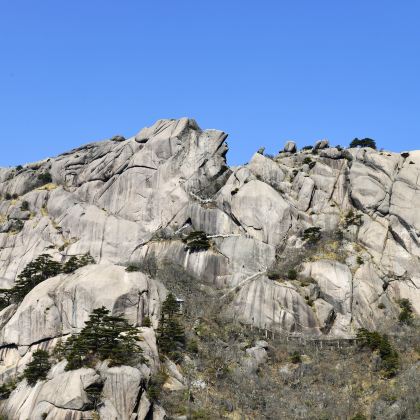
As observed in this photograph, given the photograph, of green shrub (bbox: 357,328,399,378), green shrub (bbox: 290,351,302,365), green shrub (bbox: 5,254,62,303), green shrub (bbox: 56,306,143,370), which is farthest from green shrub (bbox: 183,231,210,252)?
green shrub (bbox: 357,328,399,378)

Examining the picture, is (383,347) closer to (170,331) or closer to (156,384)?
(170,331)

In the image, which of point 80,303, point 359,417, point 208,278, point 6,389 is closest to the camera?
point 359,417

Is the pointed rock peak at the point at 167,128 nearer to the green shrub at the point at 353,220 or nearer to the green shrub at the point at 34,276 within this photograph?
the green shrub at the point at 353,220

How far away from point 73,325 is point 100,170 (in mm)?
44773

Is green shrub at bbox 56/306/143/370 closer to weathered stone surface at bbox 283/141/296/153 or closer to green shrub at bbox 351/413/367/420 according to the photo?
green shrub at bbox 351/413/367/420

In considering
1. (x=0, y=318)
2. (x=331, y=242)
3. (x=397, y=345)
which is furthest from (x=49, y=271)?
(x=397, y=345)

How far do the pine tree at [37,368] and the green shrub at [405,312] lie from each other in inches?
1762

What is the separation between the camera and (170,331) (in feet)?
250

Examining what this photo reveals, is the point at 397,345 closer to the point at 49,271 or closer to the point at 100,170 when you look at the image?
the point at 49,271

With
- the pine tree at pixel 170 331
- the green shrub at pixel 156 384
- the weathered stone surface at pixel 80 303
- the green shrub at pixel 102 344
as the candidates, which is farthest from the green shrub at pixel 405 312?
the green shrub at pixel 102 344

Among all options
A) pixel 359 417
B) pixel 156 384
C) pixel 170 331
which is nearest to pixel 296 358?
pixel 359 417

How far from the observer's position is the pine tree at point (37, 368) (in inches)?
2744

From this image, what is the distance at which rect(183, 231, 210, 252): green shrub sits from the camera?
96125 millimetres

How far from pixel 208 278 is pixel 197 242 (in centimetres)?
561
